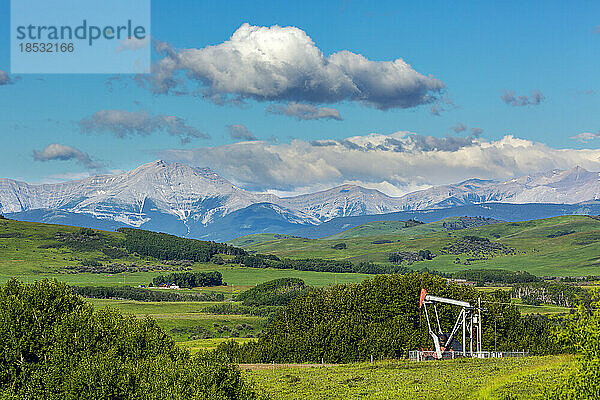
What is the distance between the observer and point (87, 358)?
5997 centimetres

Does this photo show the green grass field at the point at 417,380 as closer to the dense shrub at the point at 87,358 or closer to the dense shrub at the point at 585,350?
the dense shrub at the point at 87,358

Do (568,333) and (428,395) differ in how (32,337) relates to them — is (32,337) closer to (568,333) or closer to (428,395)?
(428,395)

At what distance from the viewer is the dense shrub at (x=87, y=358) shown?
162 feet

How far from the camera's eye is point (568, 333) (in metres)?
32.0

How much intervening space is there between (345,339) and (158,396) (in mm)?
90281

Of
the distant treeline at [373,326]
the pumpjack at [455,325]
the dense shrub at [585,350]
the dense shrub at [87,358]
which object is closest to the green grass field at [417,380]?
the pumpjack at [455,325]

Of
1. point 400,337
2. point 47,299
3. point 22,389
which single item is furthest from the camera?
point 400,337

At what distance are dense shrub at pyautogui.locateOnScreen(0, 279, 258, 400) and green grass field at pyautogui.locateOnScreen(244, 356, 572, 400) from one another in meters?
19.2

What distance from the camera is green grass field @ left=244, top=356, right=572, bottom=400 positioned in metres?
68.0

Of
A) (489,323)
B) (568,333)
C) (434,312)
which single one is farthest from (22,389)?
(489,323)

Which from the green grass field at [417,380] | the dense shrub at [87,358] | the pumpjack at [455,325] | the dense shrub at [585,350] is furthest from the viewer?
the pumpjack at [455,325]

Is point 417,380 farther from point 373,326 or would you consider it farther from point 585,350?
point 373,326

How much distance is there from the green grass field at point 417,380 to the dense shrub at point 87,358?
758 inches

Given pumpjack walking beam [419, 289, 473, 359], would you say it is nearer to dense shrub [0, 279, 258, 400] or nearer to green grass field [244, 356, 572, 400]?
green grass field [244, 356, 572, 400]
